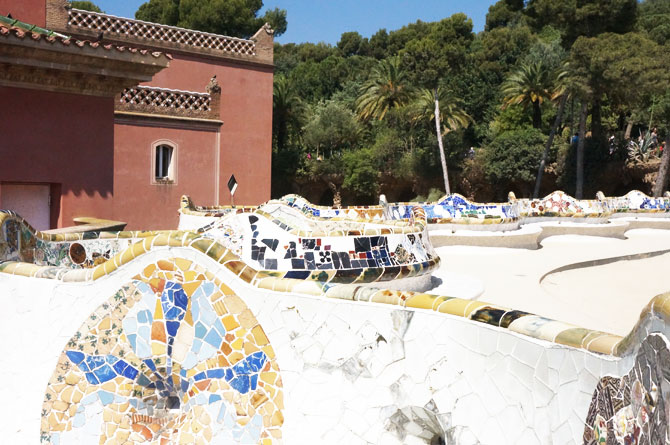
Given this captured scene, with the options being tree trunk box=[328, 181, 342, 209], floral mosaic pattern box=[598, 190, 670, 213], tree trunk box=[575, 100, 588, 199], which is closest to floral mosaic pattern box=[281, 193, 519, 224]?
floral mosaic pattern box=[598, 190, 670, 213]

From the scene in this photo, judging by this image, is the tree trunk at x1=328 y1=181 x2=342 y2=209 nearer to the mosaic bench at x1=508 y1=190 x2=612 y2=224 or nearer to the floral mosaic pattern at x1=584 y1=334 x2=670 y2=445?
the mosaic bench at x1=508 y1=190 x2=612 y2=224

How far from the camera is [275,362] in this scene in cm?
332

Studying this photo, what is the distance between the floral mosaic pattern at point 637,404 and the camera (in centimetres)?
190

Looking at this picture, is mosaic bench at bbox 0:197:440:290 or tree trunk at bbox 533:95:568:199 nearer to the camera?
mosaic bench at bbox 0:197:440:290

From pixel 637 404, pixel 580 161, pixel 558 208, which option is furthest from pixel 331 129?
pixel 637 404

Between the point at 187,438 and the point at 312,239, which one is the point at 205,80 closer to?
the point at 312,239

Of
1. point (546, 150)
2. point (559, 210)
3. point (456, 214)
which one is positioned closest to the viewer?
point (456, 214)

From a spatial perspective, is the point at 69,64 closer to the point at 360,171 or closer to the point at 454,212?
the point at 454,212

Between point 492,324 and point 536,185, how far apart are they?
115 ft

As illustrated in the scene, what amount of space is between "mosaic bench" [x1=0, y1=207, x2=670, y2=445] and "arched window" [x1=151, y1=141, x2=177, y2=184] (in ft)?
53.6

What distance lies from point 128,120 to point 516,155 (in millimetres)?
23649

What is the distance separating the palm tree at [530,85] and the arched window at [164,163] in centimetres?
2356

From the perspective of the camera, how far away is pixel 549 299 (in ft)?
27.2

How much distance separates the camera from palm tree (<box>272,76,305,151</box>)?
3812 cm
